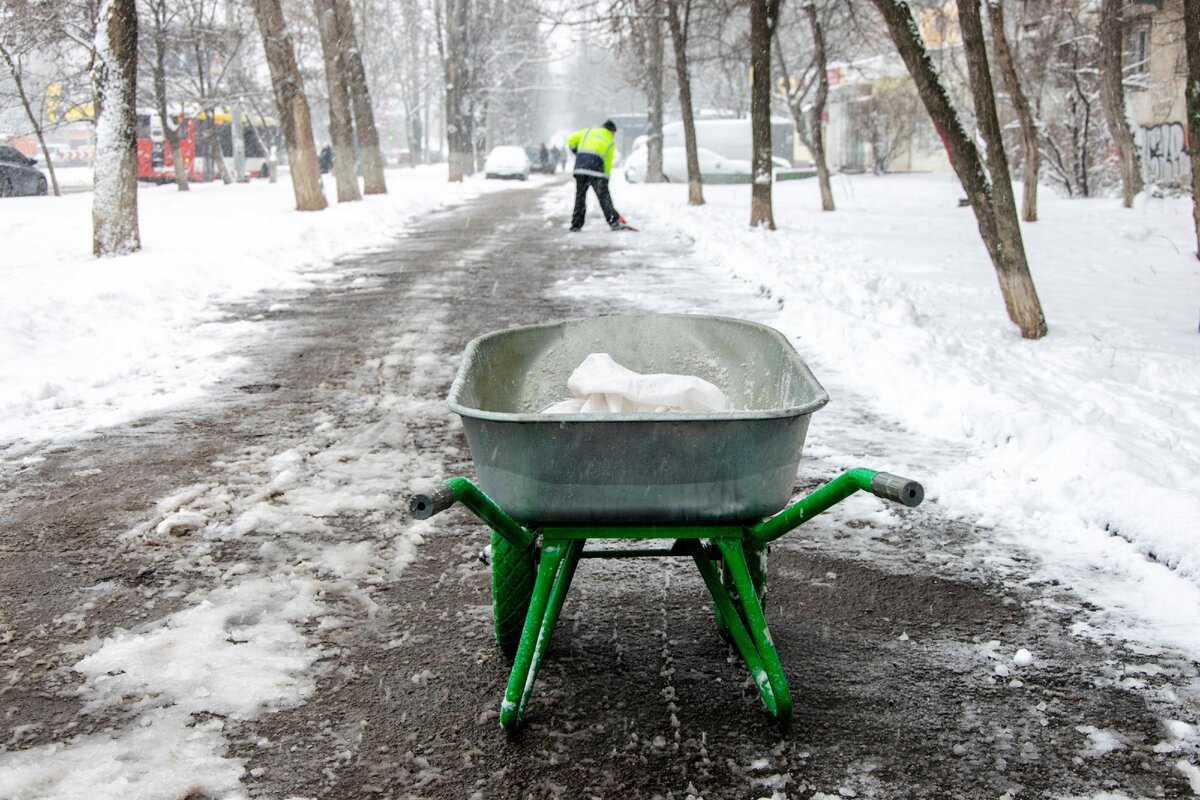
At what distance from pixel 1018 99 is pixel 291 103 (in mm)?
12337

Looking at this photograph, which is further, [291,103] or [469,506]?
[291,103]

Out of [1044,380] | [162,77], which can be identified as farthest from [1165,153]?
[162,77]

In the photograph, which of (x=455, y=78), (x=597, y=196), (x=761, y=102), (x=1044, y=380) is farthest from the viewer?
(x=455, y=78)

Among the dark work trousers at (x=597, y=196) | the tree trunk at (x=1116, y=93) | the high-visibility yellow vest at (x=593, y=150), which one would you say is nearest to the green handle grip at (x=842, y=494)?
the dark work trousers at (x=597, y=196)

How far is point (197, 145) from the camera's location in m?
44.8

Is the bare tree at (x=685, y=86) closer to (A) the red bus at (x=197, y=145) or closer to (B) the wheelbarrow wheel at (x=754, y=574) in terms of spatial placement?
(B) the wheelbarrow wheel at (x=754, y=574)

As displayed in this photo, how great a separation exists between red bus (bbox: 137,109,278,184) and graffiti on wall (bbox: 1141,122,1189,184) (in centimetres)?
2751

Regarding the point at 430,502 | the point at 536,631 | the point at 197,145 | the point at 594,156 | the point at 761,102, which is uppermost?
the point at 197,145

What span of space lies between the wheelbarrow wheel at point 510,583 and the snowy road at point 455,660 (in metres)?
0.16

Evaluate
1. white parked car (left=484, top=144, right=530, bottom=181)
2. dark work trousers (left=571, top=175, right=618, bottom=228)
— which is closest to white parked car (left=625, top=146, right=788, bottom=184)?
white parked car (left=484, top=144, right=530, bottom=181)

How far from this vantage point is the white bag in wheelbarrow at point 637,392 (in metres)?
3.21

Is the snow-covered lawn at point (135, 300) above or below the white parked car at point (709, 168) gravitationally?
below

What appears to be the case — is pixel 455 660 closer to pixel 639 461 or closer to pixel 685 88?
pixel 639 461

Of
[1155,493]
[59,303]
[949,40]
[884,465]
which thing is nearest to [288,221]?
[59,303]
